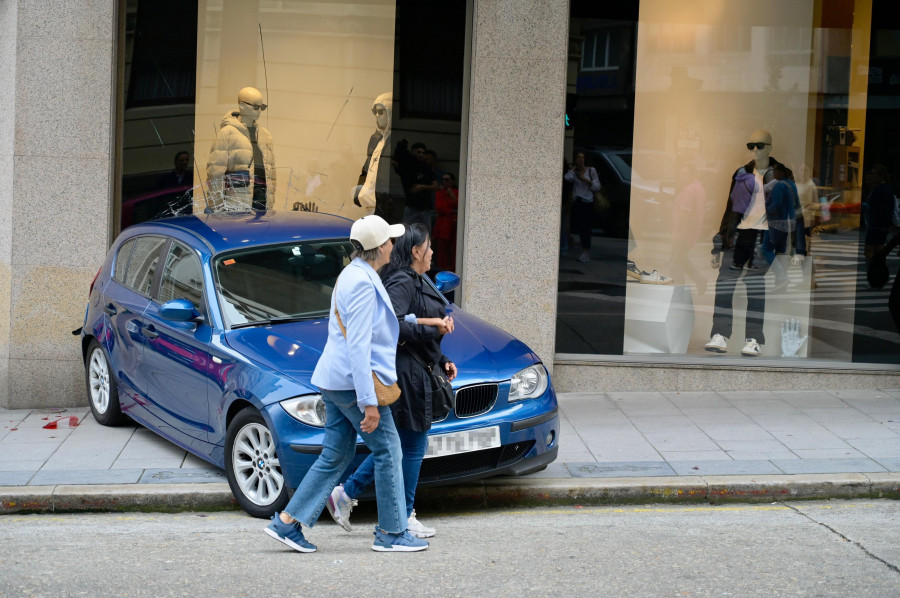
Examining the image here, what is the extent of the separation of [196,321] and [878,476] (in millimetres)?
4472

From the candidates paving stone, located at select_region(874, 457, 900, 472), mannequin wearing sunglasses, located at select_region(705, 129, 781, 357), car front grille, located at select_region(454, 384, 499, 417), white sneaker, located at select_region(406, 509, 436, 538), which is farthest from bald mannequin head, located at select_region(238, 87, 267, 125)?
paving stone, located at select_region(874, 457, 900, 472)

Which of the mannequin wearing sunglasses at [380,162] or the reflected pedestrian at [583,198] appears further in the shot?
the mannequin wearing sunglasses at [380,162]

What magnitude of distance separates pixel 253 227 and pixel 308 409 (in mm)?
2126

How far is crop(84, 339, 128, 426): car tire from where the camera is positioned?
27.8 ft

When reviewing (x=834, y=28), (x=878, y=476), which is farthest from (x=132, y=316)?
(x=834, y=28)

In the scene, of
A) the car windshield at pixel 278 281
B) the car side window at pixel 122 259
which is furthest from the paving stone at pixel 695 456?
the car side window at pixel 122 259

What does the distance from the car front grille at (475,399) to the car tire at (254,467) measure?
3.56ft

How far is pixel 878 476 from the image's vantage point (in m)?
7.23

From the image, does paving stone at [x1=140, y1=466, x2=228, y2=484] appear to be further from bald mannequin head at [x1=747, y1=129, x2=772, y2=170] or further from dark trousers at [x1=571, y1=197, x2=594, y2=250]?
bald mannequin head at [x1=747, y1=129, x2=772, y2=170]

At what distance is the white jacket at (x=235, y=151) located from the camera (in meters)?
10.4

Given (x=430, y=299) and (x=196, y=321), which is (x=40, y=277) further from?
(x=430, y=299)

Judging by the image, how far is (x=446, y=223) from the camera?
1027cm

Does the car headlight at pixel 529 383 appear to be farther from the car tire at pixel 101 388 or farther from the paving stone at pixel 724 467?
the car tire at pixel 101 388

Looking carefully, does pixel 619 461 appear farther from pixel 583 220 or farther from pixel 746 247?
pixel 746 247
